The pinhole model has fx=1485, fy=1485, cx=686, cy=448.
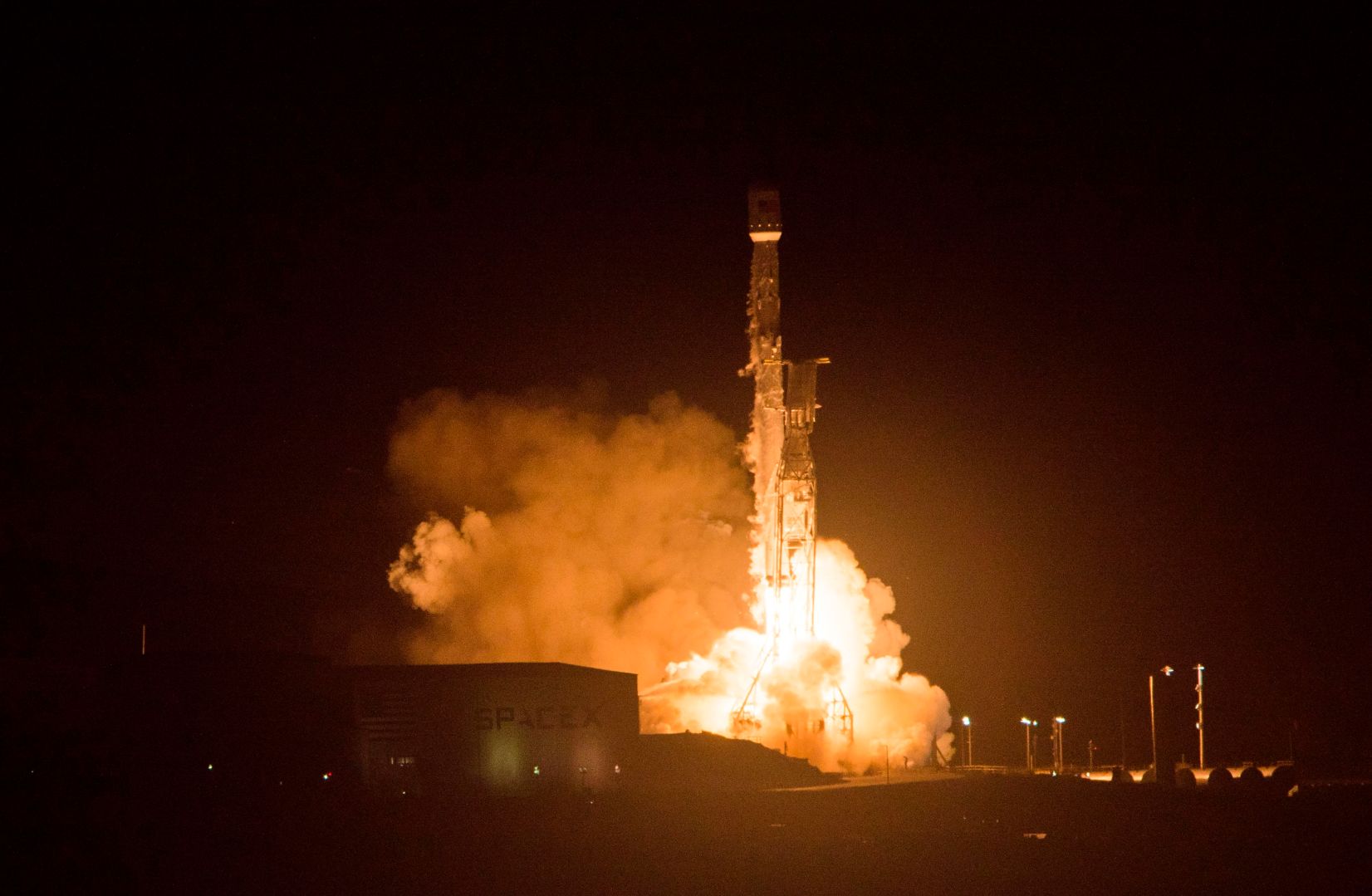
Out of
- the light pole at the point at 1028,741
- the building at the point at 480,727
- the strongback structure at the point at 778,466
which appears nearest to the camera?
the building at the point at 480,727

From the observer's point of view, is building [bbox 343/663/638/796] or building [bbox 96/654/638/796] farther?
building [bbox 343/663/638/796]

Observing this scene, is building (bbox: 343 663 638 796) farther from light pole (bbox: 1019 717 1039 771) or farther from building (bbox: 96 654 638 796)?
light pole (bbox: 1019 717 1039 771)

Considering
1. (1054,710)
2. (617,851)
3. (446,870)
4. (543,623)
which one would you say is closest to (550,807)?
(617,851)

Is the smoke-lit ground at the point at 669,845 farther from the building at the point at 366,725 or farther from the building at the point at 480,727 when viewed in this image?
the building at the point at 480,727

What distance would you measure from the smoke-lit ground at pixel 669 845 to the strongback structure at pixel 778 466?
11.2 m

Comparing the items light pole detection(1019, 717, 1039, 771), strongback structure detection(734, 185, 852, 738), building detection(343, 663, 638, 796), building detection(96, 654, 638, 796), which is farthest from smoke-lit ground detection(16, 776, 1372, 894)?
light pole detection(1019, 717, 1039, 771)

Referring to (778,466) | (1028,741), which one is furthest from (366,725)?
(1028,741)

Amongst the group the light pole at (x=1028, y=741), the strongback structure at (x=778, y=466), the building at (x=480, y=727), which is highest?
Answer: the strongback structure at (x=778, y=466)

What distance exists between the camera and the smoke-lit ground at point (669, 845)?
24.3 m

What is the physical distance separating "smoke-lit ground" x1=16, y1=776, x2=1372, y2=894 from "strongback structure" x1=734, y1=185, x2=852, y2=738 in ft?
36.6

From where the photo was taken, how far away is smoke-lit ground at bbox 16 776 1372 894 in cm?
2428

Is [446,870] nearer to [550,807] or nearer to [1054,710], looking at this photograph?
[550,807]

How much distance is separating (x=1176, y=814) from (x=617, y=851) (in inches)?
640

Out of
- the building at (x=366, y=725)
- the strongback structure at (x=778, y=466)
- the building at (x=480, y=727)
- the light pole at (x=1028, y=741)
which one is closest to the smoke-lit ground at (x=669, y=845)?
the building at (x=366, y=725)
